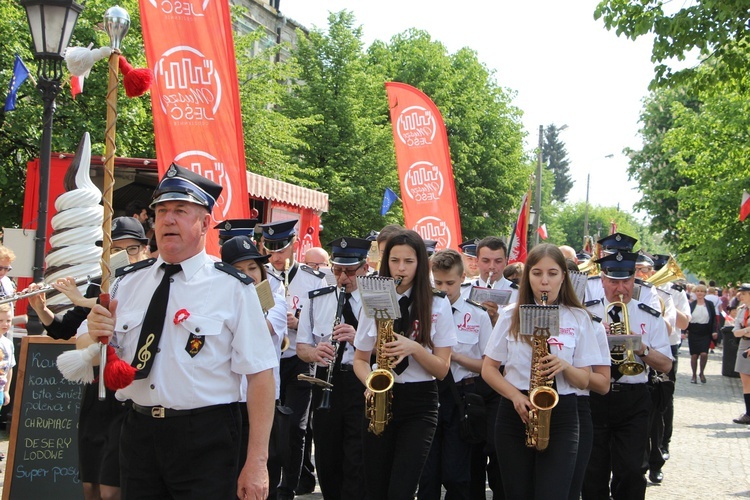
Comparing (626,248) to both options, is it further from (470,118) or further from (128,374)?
(470,118)

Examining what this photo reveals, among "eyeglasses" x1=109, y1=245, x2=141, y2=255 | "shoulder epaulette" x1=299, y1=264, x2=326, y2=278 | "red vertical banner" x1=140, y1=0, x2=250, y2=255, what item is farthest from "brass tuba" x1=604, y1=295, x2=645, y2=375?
"eyeglasses" x1=109, y1=245, x2=141, y2=255

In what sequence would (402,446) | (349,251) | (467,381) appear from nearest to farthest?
(402,446) → (349,251) → (467,381)

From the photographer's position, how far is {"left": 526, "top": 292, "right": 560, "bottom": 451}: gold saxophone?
5605mm

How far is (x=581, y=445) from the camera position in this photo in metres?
6.04

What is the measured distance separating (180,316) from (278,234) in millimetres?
4749

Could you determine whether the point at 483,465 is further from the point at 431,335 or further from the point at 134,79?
the point at 134,79

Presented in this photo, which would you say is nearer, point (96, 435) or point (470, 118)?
point (96, 435)

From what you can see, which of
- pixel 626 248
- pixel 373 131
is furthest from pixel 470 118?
pixel 626 248

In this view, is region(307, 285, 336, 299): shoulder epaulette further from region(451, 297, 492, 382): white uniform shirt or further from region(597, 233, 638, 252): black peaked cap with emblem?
region(597, 233, 638, 252): black peaked cap with emblem

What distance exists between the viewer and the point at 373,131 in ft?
121

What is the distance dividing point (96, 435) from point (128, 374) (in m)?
2.17

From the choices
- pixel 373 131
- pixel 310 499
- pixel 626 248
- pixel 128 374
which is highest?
pixel 373 131

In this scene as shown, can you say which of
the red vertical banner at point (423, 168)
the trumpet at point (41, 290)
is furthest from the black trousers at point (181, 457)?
the red vertical banner at point (423, 168)

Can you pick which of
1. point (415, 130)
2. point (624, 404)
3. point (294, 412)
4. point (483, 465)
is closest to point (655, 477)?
point (483, 465)
